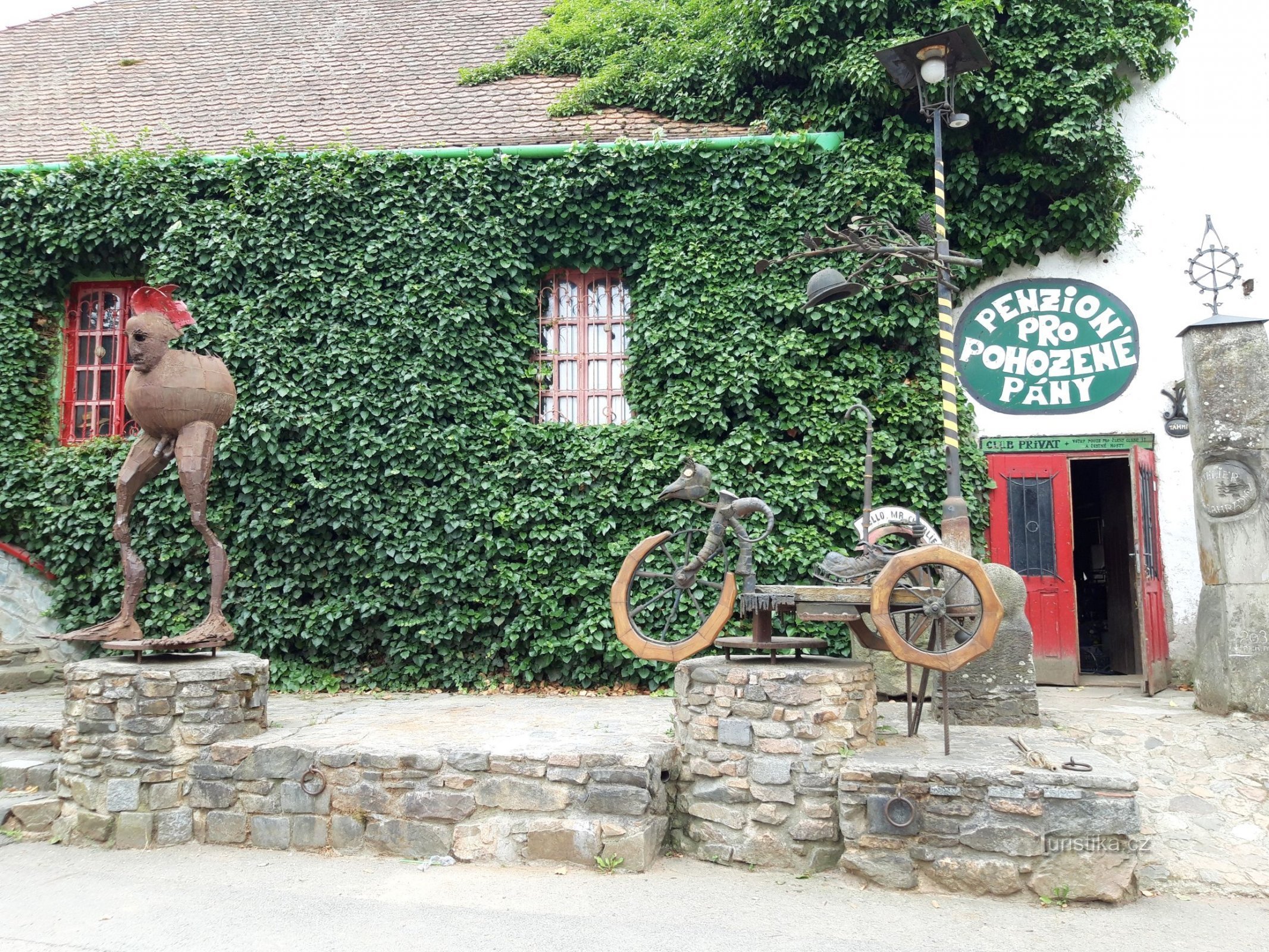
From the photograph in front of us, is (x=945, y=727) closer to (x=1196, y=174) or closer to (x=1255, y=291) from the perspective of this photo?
(x=1255, y=291)

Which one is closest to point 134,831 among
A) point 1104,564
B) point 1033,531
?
point 1033,531

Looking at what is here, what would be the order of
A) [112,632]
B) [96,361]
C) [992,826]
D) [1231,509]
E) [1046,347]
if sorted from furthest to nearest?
1. [96,361]
2. [1046,347]
3. [1231,509]
4. [112,632]
5. [992,826]

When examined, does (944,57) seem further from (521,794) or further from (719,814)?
(521,794)

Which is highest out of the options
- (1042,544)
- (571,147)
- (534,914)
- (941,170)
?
A: (571,147)

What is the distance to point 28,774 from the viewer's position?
5773 millimetres

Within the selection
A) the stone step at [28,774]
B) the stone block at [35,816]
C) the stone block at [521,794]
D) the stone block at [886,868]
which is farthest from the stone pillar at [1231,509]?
the stone step at [28,774]

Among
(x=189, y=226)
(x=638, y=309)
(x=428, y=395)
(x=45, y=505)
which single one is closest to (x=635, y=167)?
(x=638, y=309)

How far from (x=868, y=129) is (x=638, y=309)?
2.74 metres

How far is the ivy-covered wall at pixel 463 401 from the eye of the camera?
26.9ft

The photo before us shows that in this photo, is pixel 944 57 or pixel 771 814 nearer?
pixel 771 814

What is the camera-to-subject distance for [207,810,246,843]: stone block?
5.29 metres

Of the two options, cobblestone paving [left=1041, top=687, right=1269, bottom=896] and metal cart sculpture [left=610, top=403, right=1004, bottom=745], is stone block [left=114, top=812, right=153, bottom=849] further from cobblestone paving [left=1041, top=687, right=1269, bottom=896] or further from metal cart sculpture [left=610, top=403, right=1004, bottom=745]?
cobblestone paving [left=1041, top=687, right=1269, bottom=896]

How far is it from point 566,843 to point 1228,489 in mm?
5339

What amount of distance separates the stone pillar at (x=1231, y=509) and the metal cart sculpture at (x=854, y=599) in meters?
2.40
